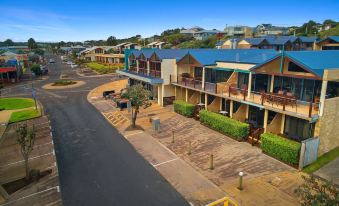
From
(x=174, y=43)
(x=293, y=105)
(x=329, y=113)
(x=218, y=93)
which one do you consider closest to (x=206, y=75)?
(x=218, y=93)

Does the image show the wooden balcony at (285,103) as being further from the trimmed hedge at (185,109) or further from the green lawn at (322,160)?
the trimmed hedge at (185,109)

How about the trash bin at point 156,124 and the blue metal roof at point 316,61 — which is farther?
the trash bin at point 156,124

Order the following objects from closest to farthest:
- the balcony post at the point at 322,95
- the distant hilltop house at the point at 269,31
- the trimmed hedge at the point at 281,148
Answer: the trimmed hedge at the point at 281,148 → the balcony post at the point at 322,95 → the distant hilltop house at the point at 269,31

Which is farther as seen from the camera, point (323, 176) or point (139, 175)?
point (139, 175)

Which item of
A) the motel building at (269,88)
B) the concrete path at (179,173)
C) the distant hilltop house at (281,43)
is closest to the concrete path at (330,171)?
the motel building at (269,88)

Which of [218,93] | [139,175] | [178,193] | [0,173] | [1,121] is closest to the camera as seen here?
[178,193]

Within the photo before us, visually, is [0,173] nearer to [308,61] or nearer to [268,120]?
[268,120]
